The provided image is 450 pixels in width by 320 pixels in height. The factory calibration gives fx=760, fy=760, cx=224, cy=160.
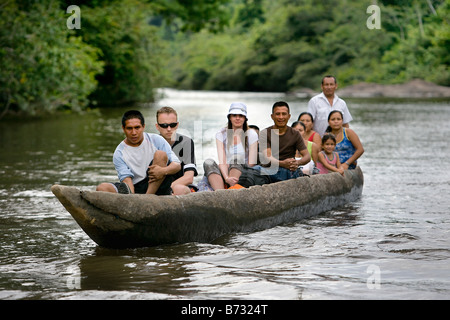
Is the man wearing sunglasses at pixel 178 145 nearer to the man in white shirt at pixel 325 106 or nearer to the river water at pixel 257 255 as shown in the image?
the river water at pixel 257 255

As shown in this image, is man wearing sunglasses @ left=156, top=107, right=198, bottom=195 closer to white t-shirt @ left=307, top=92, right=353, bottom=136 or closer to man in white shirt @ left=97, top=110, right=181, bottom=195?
man in white shirt @ left=97, top=110, right=181, bottom=195

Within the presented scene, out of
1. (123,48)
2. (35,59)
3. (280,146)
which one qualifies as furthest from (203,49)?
(280,146)

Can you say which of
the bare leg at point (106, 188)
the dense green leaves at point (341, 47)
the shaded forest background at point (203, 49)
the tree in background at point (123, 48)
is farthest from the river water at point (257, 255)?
the dense green leaves at point (341, 47)

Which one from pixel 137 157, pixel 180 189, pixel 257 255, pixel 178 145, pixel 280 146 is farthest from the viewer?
pixel 280 146

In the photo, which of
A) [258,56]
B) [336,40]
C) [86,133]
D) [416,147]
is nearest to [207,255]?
[416,147]

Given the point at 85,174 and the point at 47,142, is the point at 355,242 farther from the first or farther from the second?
the point at 47,142

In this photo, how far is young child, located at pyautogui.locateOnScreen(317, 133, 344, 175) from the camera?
8.95 metres

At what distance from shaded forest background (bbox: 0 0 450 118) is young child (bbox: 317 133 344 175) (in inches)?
477

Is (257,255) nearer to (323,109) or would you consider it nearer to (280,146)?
(280,146)

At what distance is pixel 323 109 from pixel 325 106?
48 millimetres

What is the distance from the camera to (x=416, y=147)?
15.3m

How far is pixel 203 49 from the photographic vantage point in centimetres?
7706
